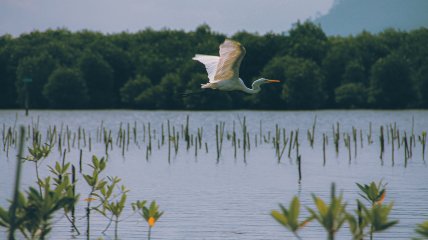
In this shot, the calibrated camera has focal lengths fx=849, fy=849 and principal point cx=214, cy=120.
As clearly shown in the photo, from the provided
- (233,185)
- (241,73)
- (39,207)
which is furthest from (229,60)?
(241,73)

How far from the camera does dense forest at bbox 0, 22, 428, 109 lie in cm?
9550

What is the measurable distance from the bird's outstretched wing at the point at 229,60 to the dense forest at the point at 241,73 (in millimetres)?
71060

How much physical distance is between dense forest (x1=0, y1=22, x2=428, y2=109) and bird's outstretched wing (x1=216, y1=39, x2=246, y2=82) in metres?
71.1

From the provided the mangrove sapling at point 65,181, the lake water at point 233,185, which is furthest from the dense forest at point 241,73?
the mangrove sapling at point 65,181

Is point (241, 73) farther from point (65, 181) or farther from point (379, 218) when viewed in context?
point (379, 218)

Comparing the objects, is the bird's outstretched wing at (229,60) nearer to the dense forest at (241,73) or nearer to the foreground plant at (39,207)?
the foreground plant at (39,207)

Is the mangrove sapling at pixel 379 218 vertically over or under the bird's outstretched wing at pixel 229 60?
under

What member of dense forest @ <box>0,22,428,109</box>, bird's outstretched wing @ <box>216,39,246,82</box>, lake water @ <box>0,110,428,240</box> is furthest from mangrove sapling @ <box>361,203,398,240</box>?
dense forest @ <box>0,22,428,109</box>

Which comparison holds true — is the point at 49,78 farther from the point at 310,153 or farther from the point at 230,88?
the point at 230,88

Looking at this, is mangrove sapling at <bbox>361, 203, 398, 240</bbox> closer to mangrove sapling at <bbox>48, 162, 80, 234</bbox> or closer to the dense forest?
mangrove sapling at <bbox>48, 162, 80, 234</bbox>

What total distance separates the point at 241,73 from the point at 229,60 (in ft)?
253

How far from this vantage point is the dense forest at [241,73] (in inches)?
3760

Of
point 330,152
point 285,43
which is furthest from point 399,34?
point 330,152

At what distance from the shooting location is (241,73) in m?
96.4
